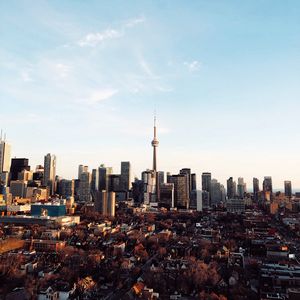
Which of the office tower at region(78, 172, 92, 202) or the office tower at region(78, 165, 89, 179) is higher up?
the office tower at region(78, 165, 89, 179)

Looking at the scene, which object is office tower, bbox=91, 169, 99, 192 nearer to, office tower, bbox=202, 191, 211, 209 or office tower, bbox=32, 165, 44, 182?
office tower, bbox=32, 165, 44, 182

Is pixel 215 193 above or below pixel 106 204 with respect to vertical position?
above

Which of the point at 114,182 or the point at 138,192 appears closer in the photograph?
the point at 138,192

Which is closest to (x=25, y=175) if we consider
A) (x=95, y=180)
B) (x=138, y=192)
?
(x=95, y=180)

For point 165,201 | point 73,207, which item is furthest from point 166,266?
point 165,201

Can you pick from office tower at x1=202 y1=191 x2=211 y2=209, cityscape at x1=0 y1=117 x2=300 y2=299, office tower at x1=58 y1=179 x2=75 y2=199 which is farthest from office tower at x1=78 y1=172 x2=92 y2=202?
cityscape at x1=0 y1=117 x2=300 y2=299

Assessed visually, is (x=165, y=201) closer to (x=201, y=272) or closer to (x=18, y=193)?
(x=18, y=193)

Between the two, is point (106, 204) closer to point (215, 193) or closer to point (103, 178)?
point (103, 178)
